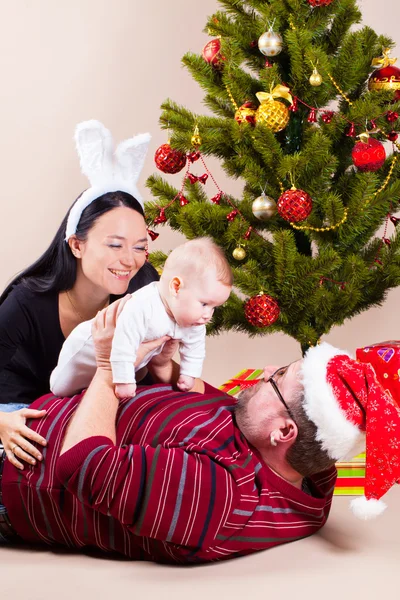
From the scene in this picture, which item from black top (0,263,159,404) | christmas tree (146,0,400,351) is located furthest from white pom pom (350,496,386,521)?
christmas tree (146,0,400,351)

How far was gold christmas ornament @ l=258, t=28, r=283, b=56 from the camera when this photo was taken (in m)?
3.01

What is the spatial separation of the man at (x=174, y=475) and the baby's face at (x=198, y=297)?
202mm

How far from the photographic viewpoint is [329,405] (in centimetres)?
186

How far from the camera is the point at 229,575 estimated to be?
184cm

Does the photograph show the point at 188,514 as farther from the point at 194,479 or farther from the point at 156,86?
the point at 156,86

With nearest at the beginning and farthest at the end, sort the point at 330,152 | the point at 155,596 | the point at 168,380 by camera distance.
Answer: the point at 155,596 → the point at 168,380 → the point at 330,152

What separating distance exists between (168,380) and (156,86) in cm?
256

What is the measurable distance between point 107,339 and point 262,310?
3.46 ft

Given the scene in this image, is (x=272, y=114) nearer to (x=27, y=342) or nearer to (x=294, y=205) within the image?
(x=294, y=205)

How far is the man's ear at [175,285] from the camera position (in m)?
2.08

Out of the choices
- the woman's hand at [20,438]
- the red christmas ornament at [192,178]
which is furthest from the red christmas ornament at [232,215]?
the woman's hand at [20,438]

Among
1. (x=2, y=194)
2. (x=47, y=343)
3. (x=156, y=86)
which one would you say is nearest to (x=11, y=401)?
(x=47, y=343)

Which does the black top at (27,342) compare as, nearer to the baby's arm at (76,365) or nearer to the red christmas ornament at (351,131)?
the baby's arm at (76,365)

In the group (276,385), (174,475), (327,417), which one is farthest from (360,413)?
(174,475)
